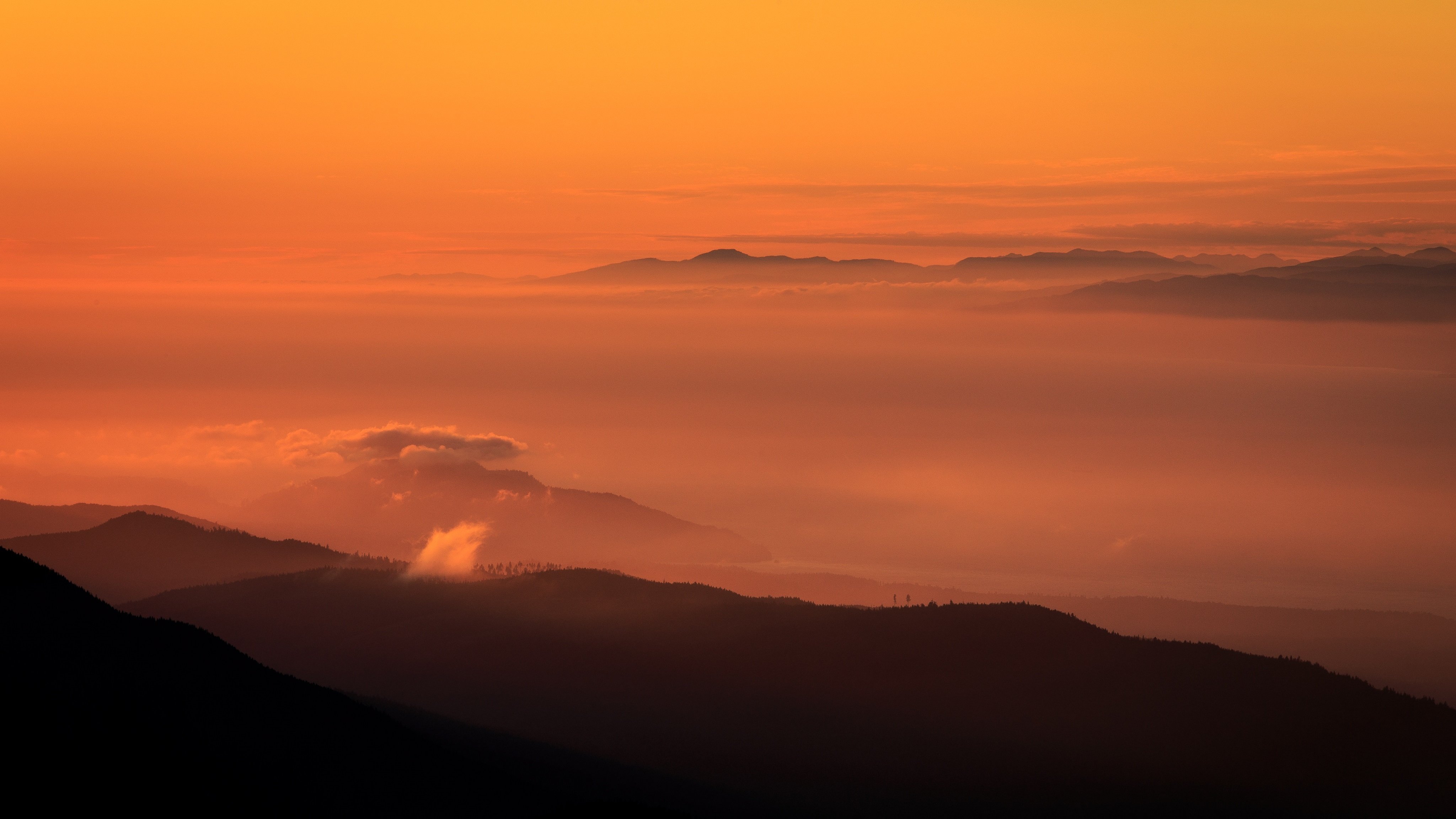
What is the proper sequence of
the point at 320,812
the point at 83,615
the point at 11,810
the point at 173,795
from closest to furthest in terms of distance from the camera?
the point at 11,810 → the point at 173,795 → the point at 320,812 → the point at 83,615

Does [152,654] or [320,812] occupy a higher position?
[152,654]

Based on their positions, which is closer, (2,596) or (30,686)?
(30,686)

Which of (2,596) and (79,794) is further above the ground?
(2,596)

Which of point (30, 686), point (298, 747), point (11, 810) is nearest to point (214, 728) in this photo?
point (298, 747)

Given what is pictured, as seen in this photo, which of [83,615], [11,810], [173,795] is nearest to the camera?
[11,810]

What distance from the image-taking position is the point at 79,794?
153m

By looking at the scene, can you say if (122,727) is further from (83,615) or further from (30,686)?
(83,615)

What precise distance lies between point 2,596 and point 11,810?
178 feet

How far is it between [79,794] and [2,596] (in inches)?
2007

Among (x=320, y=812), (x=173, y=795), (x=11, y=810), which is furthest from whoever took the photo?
(x=320, y=812)

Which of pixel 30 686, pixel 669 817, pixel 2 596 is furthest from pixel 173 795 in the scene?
pixel 669 817

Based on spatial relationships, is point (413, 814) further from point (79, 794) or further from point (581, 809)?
point (79, 794)

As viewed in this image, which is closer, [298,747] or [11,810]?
[11,810]

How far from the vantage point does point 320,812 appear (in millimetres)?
182625
